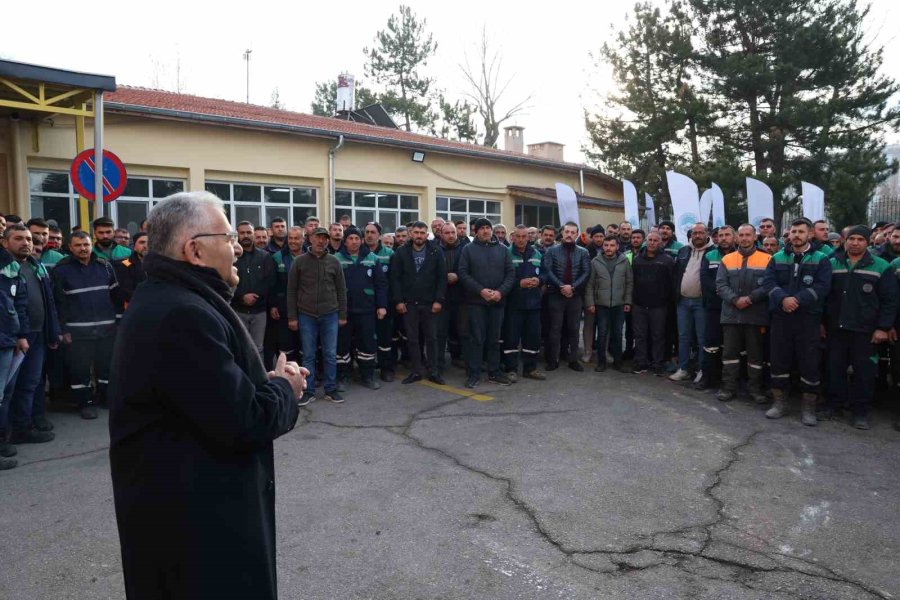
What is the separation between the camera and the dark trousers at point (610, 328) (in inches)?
377

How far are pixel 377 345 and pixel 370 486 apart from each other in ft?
13.6

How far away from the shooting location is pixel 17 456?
5.82m

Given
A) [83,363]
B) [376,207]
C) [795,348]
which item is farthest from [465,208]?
[83,363]

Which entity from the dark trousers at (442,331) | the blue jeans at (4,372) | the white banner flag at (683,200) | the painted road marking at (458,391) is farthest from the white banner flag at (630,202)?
the blue jeans at (4,372)

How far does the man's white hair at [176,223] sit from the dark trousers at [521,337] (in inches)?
279

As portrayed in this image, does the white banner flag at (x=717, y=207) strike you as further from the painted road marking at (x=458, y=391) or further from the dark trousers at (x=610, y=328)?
the painted road marking at (x=458, y=391)

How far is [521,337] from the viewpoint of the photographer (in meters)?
9.33

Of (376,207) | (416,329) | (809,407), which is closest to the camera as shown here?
(809,407)

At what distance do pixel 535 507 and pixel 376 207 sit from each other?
1537cm

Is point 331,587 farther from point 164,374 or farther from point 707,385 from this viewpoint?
point 707,385

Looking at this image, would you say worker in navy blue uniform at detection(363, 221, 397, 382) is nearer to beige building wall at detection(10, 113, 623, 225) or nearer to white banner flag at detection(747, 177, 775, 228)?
beige building wall at detection(10, 113, 623, 225)

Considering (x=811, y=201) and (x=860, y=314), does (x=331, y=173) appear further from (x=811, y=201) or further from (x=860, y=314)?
(x=860, y=314)

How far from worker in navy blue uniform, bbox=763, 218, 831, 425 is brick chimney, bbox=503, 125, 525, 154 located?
24.3 meters

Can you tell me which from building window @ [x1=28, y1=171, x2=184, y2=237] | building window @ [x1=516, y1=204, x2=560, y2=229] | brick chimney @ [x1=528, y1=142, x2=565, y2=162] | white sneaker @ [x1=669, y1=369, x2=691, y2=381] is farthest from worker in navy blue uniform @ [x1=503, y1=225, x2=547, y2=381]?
brick chimney @ [x1=528, y1=142, x2=565, y2=162]
